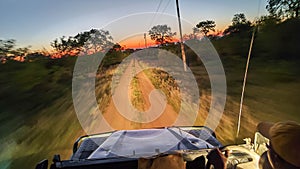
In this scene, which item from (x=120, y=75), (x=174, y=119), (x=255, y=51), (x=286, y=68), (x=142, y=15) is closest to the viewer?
(x=286, y=68)

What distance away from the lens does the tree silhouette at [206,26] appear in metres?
2.89

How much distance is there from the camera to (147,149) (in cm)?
161

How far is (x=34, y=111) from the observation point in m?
2.62

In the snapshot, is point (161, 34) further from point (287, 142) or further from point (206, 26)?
point (287, 142)

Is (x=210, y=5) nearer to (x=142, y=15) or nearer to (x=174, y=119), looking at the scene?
(x=142, y=15)

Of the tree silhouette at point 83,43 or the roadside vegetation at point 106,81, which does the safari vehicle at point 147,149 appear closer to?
the roadside vegetation at point 106,81

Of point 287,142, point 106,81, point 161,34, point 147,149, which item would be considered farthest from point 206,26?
point 287,142

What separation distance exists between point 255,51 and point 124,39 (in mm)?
1390

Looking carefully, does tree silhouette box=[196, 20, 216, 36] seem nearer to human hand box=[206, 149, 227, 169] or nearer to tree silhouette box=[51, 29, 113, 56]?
tree silhouette box=[51, 29, 113, 56]

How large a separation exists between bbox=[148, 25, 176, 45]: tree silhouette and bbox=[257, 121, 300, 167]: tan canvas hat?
2136mm

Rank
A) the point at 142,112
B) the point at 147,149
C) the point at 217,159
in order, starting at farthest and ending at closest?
1. the point at 142,112
2. the point at 147,149
3. the point at 217,159

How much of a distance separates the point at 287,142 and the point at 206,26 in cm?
218

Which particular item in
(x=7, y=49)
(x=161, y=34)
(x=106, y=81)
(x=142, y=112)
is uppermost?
(x=161, y=34)

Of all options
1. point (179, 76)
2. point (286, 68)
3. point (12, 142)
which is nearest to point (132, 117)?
point (179, 76)
